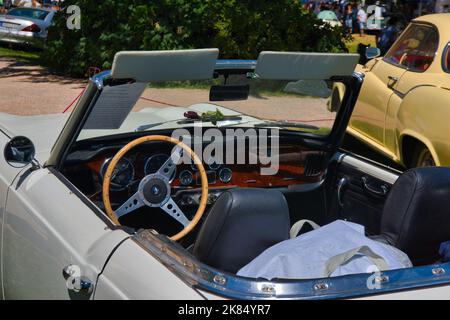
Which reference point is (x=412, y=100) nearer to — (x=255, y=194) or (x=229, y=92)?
(x=229, y=92)

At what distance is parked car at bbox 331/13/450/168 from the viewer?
5.87 meters

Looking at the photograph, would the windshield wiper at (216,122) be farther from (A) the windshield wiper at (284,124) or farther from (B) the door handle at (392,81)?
(B) the door handle at (392,81)

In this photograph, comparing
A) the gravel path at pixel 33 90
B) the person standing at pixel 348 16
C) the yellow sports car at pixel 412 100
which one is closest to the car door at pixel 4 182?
the yellow sports car at pixel 412 100

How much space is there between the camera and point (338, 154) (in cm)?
392

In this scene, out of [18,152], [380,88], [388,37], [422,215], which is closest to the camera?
[422,215]

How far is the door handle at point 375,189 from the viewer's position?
11.5ft

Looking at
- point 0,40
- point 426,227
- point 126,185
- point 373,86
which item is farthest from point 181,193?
point 0,40

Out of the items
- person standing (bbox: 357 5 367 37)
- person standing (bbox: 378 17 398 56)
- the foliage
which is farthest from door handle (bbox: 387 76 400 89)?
person standing (bbox: 357 5 367 37)

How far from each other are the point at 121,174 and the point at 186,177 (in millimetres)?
401

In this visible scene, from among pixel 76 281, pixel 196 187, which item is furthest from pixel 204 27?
pixel 76 281

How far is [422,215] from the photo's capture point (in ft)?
8.70

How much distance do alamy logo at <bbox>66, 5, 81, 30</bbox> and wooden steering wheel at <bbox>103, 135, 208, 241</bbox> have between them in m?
10.2

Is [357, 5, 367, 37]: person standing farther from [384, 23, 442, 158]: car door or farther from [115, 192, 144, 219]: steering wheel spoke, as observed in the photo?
[115, 192, 144, 219]: steering wheel spoke

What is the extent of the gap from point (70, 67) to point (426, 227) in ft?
39.1
